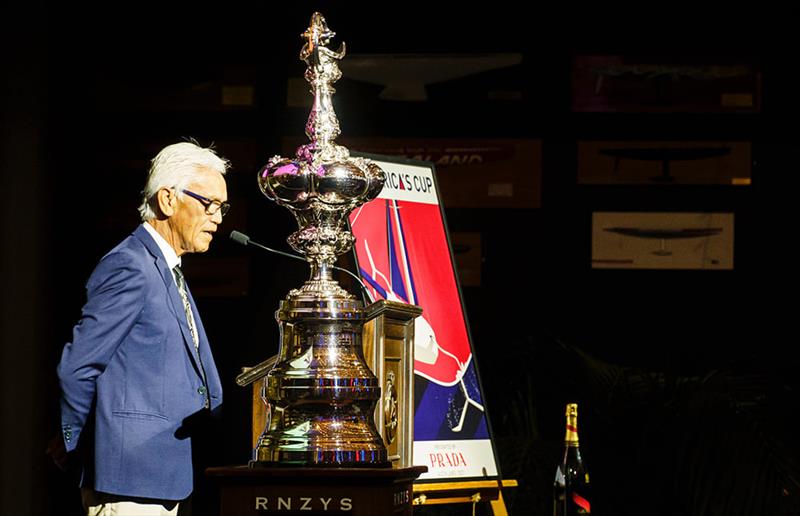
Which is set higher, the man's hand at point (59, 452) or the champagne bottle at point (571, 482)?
the man's hand at point (59, 452)

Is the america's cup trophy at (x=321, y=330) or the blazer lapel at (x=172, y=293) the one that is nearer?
the america's cup trophy at (x=321, y=330)

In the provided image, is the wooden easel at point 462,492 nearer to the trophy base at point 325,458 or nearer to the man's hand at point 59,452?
the man's hand at point 59,452

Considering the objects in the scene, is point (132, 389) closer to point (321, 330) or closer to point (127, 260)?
point (127, 260)

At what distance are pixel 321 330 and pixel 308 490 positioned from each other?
289 millimetres

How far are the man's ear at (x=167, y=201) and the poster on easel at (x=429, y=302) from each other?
1.80ft

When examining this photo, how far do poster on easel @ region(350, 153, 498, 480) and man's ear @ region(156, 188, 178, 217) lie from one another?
0.55m

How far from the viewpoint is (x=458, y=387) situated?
3.37m

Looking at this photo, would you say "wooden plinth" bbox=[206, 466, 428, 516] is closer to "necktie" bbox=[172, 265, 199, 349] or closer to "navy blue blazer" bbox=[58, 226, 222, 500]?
"navy blue blazer" bbox=[58, 226, 222, 500]

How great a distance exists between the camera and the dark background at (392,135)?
5371 millimetres

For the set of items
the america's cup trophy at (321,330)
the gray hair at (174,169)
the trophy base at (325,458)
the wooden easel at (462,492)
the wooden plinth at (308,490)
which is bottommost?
the wooden easel at (462,492)

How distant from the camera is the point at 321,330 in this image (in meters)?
2.04

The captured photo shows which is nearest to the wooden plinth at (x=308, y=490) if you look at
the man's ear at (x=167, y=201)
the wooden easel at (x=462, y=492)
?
the man's ear at (x=167, y=201)

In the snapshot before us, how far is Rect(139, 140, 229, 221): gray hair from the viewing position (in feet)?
8.90

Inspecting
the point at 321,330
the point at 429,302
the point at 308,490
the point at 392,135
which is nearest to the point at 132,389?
the point at 321,330
